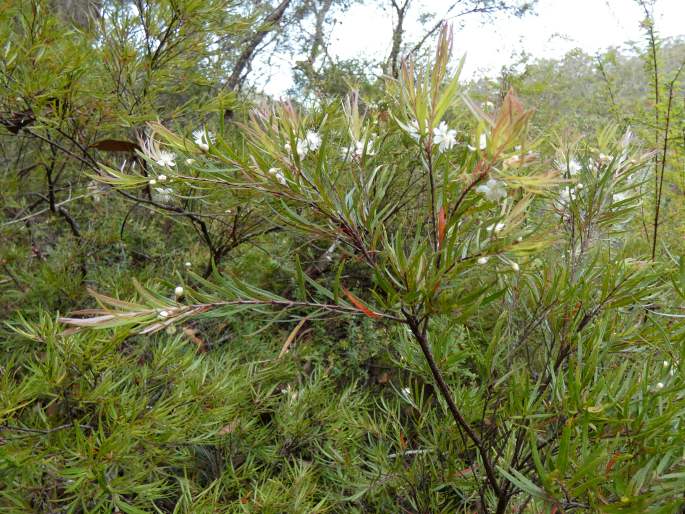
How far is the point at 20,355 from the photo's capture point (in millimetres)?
1151

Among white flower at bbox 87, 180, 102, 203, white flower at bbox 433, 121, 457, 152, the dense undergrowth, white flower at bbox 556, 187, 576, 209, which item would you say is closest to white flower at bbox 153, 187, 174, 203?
the dense undergrowth

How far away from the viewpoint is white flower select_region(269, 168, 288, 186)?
21.3 inches

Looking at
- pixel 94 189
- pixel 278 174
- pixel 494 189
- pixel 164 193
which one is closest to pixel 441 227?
pixel 494 189

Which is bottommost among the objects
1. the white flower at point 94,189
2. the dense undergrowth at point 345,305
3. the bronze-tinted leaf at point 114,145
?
the dense undergrowth at point 345,305

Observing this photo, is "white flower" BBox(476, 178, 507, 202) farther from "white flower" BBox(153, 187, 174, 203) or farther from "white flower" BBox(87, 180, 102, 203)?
"white flower" BBox(87, 180, 102, 203)

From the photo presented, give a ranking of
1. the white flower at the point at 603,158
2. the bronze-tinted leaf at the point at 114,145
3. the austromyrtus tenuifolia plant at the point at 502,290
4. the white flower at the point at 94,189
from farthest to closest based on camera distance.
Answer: the bronze-tinted leaf at the point at 114,145 < the white flower at the point at 94,189 < the white flower at the point at 603,158 < the austromyrtus tenuifolia plant at the point at 502,290

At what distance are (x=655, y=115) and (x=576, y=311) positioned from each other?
154 centimetres

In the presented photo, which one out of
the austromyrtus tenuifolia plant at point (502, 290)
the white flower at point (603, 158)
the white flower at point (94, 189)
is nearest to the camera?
the austromyrtus tenuifolia plant at point (502, 290)

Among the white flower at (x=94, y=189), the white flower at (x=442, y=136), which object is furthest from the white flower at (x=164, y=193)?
the white flower at (x=442, y=136)

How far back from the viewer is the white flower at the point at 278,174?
54 centimetres

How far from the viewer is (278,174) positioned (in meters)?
0.57

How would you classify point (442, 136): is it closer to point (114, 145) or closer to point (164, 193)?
point (164, 193)

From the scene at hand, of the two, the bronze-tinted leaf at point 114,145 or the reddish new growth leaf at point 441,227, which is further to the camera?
the bronze-tinted leaf at point 114,145

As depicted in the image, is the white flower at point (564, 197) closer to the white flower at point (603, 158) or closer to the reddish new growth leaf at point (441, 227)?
the white flower at point (603, 158)
